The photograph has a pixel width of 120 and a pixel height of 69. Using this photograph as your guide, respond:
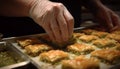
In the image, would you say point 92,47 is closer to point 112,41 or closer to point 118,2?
point 112,41

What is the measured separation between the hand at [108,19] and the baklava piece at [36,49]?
0.80m

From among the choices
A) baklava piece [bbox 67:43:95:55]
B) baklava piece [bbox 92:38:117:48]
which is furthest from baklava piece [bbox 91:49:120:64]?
baklava piece [bbox 92:38:117:48]

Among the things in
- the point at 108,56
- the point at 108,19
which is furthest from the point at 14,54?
the point at 108,19

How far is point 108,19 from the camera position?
2.12 meters

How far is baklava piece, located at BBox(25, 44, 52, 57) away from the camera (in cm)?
144

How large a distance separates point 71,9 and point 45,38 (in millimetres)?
793

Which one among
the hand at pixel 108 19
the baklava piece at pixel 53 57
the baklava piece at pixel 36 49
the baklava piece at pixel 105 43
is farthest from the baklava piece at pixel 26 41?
the hand at pixel 108 19

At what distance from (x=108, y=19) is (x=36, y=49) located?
Result: 3.14 feet

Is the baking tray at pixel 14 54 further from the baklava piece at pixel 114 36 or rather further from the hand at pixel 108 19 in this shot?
the hand at pixel 108 19

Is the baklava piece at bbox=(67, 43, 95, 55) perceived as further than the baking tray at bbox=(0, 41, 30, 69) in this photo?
Yes

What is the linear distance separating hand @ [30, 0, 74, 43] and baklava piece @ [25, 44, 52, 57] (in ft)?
0.34

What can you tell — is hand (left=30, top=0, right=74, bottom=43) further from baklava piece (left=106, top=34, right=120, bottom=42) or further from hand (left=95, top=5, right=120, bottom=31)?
hand (left=95, top=5, right=120, bottom=31)

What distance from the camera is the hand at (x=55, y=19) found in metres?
1.49

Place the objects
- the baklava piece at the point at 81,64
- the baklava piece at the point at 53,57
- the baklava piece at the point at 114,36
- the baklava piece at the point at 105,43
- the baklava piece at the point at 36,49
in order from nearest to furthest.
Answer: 1. the baklava piece at the point at 81,64
2. the baklava piece at the point at 53,57
3. the baklava piece at the point at 36,49
4. the baklava piece at the point at 105,43
5. the baklava piece at the point at 114,36
